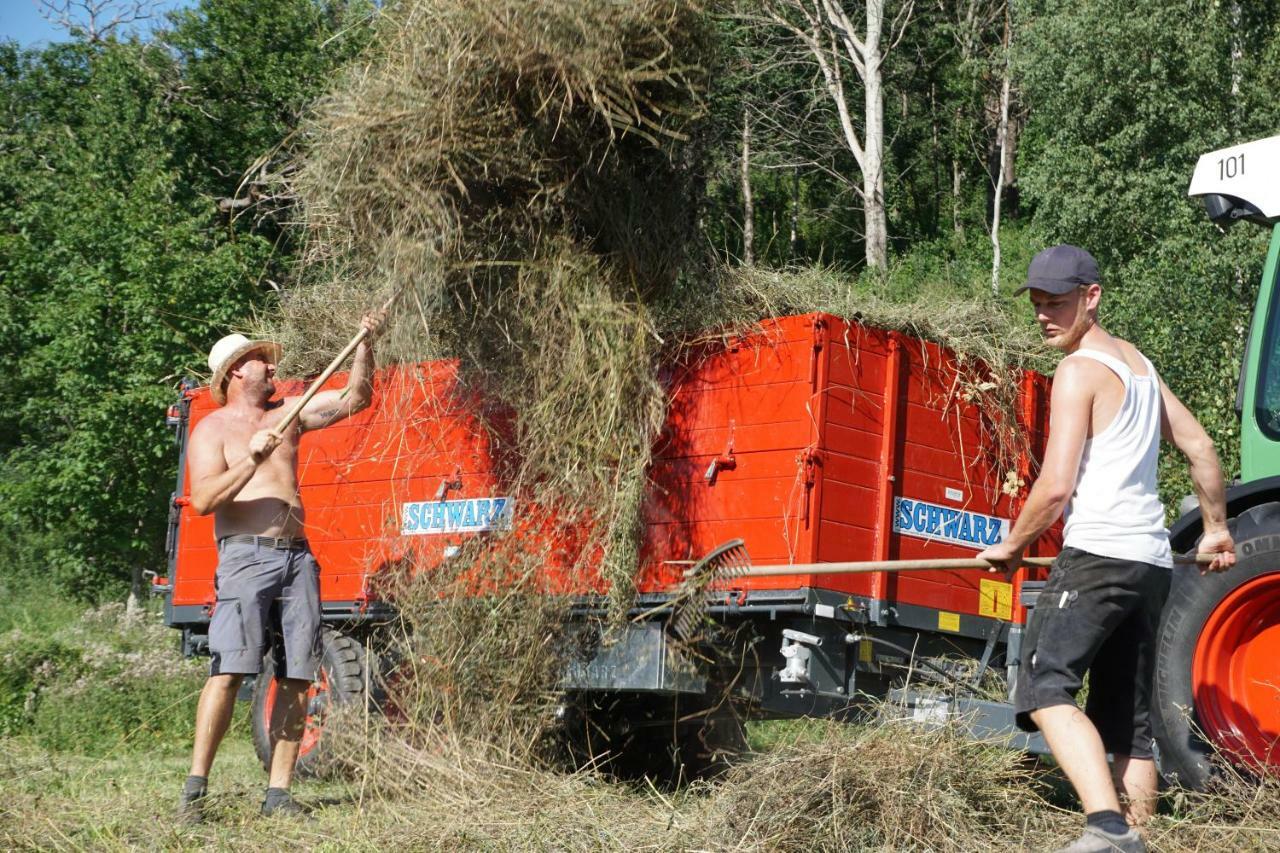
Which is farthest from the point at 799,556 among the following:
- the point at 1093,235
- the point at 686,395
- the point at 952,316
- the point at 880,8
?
the point at 880,8

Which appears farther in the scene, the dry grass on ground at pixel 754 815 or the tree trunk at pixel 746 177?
the tree trunk at pixel 746 177

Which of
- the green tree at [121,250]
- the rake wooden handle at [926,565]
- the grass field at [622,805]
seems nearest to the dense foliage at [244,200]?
the green tree at [121,250]

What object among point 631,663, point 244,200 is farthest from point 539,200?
point 244,200

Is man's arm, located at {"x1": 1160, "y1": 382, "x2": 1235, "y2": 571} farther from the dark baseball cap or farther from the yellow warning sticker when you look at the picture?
the yellow warning sticker

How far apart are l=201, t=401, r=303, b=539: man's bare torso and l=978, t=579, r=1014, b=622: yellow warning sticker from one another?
2934 mm

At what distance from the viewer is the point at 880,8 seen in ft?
73.0

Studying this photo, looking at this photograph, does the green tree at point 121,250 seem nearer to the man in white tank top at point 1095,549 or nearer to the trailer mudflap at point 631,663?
the trailer mudflap at point 631,663

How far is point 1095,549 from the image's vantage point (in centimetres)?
375

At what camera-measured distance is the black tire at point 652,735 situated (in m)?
6.10

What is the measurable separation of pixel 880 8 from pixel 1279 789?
19.9 meters

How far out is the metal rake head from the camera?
5.61 metres

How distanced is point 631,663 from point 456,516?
123 cm

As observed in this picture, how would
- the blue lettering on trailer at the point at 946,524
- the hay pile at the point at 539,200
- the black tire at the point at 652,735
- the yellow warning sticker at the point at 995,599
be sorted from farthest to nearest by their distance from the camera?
1. the black tire at the point at 652,735
2. the yellow warning sticker at the point at 995,599
3. the blue lettering on trailer at the point at 946,524
4. the hay pile at the point at 539,200

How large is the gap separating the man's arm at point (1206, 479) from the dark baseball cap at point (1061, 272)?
1.42 ft
